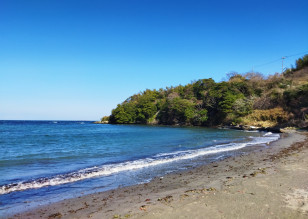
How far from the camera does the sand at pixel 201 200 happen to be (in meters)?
4.26

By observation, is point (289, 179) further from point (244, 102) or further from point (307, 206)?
point (244, 102)

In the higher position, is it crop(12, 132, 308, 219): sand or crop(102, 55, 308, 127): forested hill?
crop(102, 55, 308, 127): forested hill

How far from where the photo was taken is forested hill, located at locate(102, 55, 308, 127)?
1518 inches

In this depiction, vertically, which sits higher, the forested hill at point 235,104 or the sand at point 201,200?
the forested hill at point 235,104

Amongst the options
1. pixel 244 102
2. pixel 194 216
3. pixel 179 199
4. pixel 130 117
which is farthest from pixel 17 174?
pixel 130 117

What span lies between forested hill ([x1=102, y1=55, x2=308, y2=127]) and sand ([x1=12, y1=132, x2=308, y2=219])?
101 feet

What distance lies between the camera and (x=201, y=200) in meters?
4.96

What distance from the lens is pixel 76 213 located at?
4.86m

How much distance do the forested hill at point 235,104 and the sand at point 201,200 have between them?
3076cm

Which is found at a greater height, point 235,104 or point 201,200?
point 235,104

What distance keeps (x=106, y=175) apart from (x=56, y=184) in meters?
1.84

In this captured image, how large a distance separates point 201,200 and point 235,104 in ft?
155

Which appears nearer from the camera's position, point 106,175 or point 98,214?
point 98,214

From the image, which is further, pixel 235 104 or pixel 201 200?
pixel 235 104
